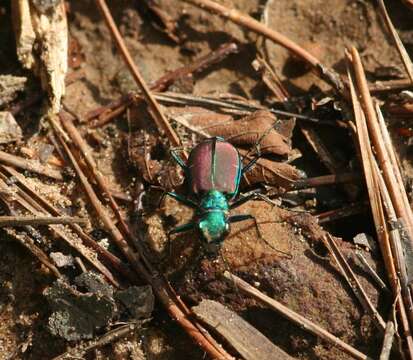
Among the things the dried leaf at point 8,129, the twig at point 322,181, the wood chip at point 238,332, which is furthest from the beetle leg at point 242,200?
the dried leaf at point 8,129

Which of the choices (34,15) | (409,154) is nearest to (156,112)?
(34,15)

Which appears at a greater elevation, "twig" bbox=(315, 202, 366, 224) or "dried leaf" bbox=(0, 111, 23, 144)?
"dried leaf" bbox=(0, 111, 23, 144)

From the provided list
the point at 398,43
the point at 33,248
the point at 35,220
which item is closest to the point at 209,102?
the point at 398,43

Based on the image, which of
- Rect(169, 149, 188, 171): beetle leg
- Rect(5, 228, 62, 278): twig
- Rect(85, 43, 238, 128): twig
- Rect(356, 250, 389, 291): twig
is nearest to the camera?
Rect(356, 250, 389, 291): twig

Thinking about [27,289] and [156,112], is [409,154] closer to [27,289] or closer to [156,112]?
[156,112]

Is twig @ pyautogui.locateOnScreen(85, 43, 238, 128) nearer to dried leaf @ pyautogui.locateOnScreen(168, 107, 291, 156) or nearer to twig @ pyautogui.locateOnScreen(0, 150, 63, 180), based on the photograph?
dried leaf @ pyautogui.locateOnScreen(168, 107, 291, 156)

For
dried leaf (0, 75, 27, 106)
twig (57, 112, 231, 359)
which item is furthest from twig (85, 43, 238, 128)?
dried leaf (0, 75, 27, 106)
